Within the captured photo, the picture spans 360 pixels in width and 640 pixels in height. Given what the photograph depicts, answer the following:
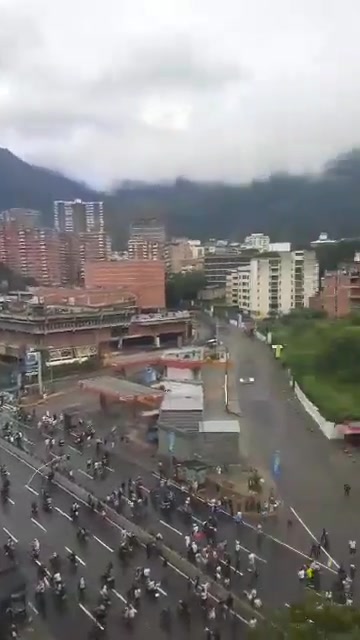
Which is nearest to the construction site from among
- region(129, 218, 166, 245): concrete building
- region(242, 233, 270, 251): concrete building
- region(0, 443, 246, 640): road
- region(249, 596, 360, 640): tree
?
region(0, 443, 246, 640): road

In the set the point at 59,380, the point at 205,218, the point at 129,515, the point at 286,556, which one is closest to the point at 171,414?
the point at 129,515

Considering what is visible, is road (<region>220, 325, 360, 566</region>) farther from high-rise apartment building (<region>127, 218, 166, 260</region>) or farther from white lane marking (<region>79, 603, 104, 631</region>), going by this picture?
high-rise apartment building (<region>127, 218, 166, 260</region>)

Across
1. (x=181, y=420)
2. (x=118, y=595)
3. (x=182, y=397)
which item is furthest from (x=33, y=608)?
(x=182, y=397)

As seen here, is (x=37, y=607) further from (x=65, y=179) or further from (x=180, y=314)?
(x=65, y=179)

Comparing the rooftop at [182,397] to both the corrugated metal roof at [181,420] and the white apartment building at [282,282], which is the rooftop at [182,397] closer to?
the corrugated metal roof at [181,420]

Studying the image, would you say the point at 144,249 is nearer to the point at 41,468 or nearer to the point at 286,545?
the point at 41,468

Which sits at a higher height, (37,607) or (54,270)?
(54,270)
